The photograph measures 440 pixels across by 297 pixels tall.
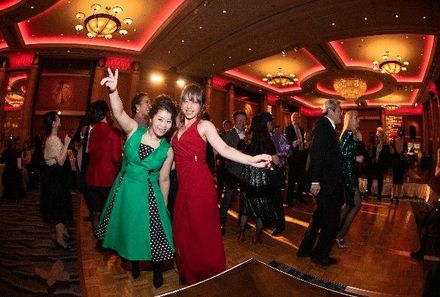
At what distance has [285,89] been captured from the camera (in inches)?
668

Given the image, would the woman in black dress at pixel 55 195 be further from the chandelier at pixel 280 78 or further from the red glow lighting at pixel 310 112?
the red glow lighting at pixel 310 112

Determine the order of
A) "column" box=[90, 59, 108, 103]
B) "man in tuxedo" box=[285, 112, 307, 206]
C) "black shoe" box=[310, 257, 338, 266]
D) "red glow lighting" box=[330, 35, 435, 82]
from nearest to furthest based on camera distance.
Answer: "black shoe" box=[310, 257, 338, 266] < "man in tuxedo" box=[285, 112, 307, 206] < "red glow lighting" box=[330, 35, 435, 82] < "column" box=[90, 59, 108, 103]

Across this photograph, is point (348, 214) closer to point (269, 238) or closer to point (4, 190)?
point (269, 238)

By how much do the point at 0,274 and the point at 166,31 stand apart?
7554 mm

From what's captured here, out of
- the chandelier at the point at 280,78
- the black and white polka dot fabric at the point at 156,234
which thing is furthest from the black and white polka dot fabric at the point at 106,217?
the chandelier at the point at 280,78

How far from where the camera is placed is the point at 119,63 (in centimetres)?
1166

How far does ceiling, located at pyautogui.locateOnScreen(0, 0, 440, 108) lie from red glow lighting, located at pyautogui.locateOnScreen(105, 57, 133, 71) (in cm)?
26

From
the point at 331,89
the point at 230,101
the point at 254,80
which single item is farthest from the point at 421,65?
the point at 230,101

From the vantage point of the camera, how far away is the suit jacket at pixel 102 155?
323 centimetres

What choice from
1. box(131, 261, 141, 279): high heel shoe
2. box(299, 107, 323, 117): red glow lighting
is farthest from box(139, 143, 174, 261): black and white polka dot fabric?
box(299, 107, 323, 117): red glow lighting

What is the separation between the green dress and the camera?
2131mm

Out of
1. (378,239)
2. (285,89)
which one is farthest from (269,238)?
(285,89)

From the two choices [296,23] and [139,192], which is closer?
[139,192]

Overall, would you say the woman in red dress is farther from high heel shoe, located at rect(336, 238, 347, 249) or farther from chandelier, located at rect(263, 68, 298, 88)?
chandelier, located at rect(263, 68, 298, 88)
